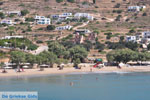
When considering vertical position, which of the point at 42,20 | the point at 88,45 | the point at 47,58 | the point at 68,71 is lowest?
the point at 68,71

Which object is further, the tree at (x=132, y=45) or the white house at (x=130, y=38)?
the white house at (x=130, y=38)

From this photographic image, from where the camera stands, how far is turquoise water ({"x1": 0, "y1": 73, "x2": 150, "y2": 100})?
5338 centimetres

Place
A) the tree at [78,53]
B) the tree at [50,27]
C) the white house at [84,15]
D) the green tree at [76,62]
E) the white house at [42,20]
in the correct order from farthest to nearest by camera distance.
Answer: the white house at [84,15] → the white house at [42,20] → the tree at [50,27] → the tree at [78,53] → the green tree at [76,62]

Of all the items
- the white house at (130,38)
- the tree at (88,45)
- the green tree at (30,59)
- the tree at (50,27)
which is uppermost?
the tree at (50,27)

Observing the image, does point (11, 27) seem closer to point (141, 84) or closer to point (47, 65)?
point (47, 65)

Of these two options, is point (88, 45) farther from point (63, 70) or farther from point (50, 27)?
point (63, 70)

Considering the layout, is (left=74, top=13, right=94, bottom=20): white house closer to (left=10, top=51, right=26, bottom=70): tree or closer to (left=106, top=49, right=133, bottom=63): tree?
(left=106, top=49, right=133, bottom=63): tree

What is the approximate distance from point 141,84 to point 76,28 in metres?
52.4

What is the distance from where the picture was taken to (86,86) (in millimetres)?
59969

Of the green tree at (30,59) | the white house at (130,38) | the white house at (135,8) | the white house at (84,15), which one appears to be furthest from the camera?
the white house at (135,8)

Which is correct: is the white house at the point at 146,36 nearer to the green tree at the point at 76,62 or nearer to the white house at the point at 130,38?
the white house at the point at 130,38

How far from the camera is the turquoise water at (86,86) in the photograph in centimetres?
5338

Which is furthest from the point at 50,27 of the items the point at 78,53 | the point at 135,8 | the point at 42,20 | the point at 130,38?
the point at 78,53

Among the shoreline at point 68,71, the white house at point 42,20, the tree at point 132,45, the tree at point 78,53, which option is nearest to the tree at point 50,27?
the white house at point 42,20
